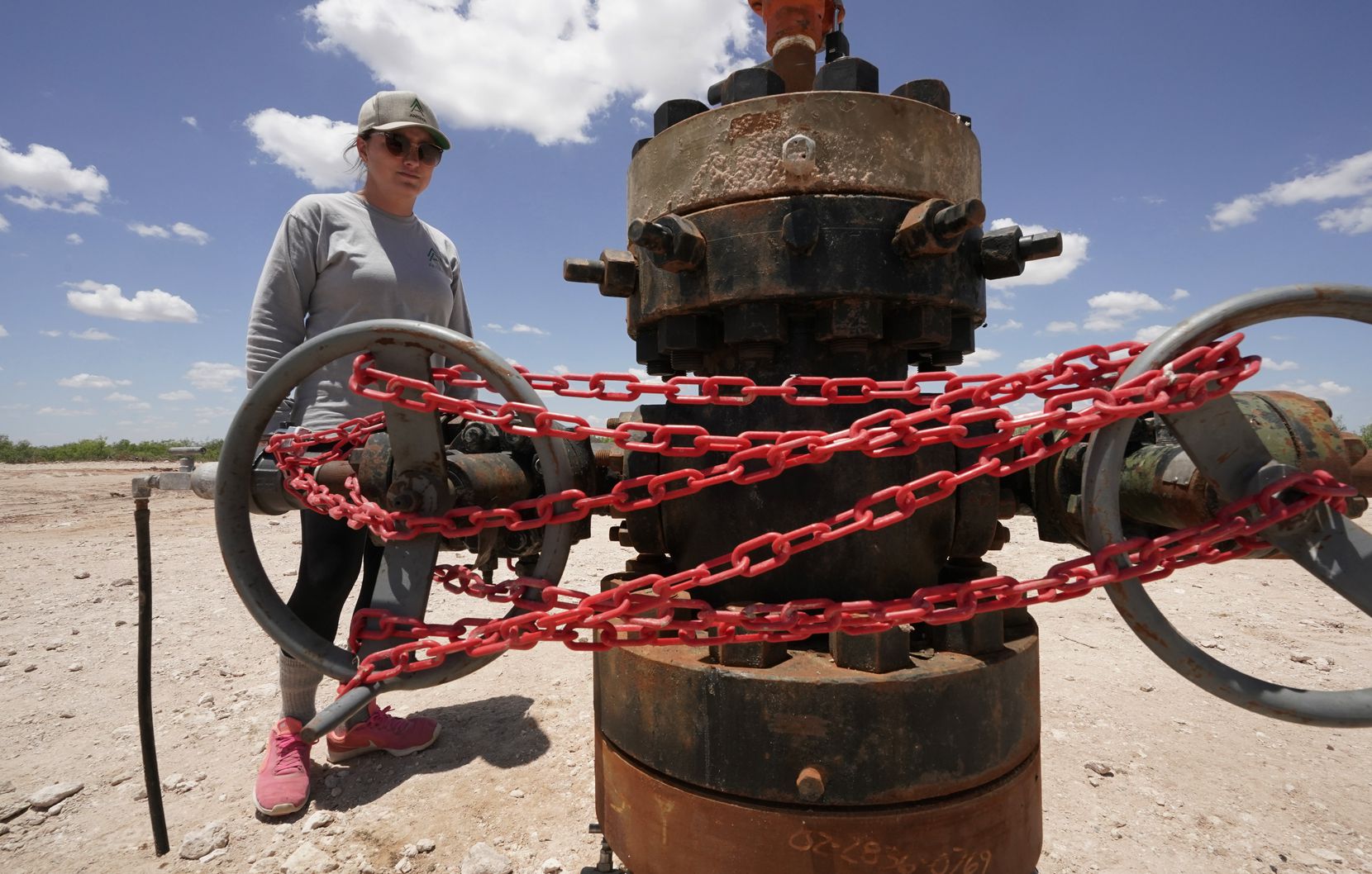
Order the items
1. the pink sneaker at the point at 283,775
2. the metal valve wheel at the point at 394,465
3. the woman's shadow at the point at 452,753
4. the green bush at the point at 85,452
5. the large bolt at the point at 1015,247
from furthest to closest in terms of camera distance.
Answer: the green bush at the point at 85,452 < the woman's shadow at the point at 452,753 < the pink sneaker at the point at 283,775 < the large bolt at the point at 1015,247 < the metal valve wheel at the point at 394,465

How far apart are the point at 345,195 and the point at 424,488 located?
1561 mm

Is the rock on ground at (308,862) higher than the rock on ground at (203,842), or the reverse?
the rock on ground at (203,842)

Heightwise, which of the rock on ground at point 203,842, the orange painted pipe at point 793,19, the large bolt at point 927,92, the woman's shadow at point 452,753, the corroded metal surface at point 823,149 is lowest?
the rock on ground at point 203,842

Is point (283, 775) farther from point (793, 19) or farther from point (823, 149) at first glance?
point (793, 19)

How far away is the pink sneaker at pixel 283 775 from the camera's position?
2.37m

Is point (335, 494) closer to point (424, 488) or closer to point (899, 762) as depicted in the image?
point (424, 488)

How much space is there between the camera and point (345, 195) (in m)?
2.32

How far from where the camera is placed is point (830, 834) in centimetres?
120

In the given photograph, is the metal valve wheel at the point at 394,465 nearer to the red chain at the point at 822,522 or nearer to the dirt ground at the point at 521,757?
the red chain at the point at 822,522

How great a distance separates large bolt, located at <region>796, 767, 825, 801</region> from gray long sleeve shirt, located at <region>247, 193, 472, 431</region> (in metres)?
1.71

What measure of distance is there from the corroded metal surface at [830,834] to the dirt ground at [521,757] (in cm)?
104

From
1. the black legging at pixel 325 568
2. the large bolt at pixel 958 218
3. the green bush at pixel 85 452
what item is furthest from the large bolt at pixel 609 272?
the green bush at pixel 85 452

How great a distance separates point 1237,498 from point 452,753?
275cm

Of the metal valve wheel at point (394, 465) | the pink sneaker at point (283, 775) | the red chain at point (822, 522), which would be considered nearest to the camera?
the red chain at point (822, 522)
